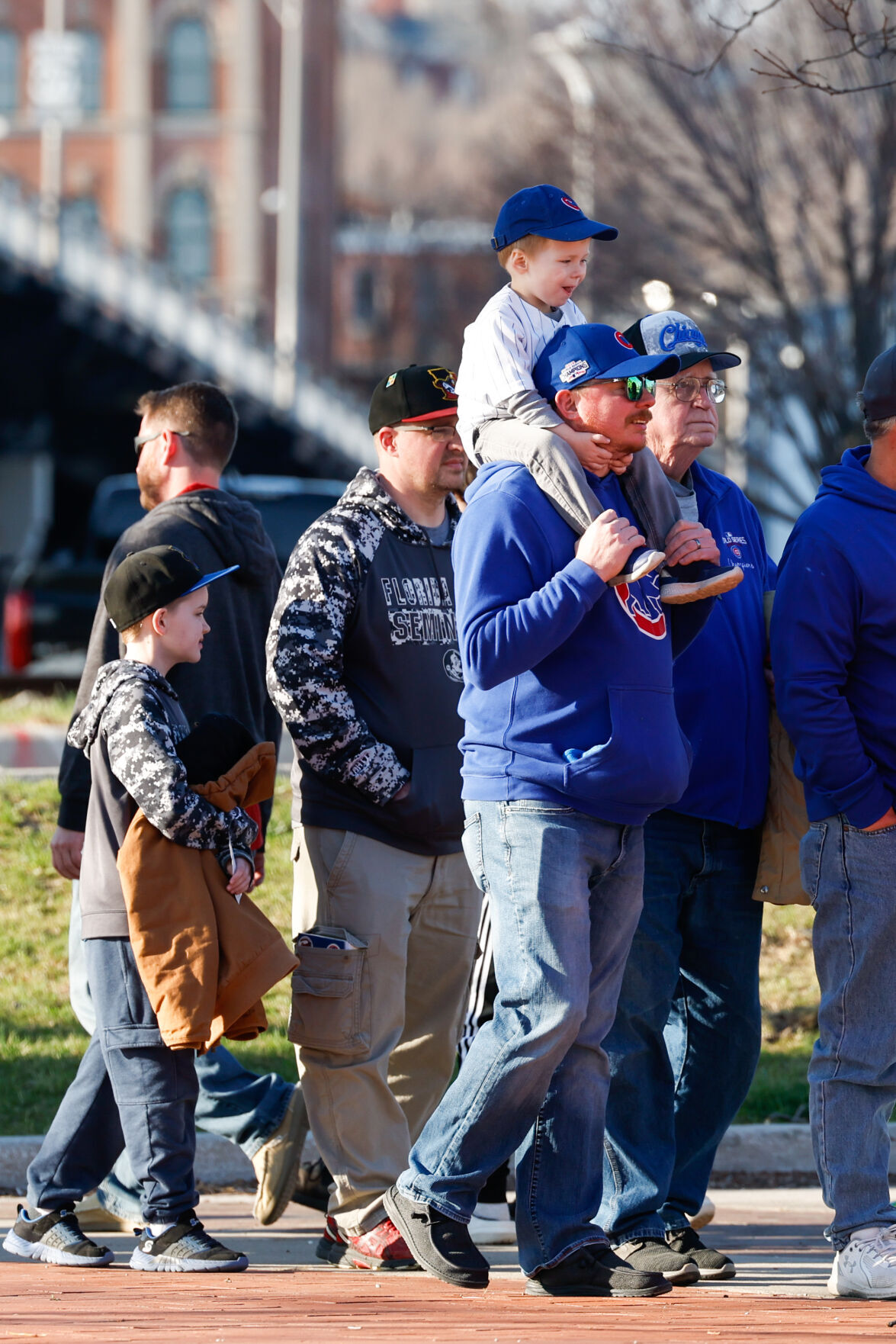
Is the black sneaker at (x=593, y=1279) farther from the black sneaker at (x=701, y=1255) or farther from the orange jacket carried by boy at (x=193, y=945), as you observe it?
the orange jacket carried by boy at (x=193, y=945)

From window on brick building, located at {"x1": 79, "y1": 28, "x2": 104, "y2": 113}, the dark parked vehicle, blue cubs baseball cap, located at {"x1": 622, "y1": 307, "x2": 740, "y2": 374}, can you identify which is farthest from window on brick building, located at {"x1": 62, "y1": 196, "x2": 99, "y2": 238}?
blue cubs baseball cap, located at {"x1": 622, "y1": 307, "x2": 740, "y2": 374}

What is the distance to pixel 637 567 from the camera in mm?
3855

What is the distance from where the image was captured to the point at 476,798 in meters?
4.05

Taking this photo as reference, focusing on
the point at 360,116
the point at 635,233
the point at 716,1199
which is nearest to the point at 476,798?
the point at 716,1199

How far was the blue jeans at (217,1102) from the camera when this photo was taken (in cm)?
511

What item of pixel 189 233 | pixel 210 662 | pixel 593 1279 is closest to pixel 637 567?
pixel 593 1279

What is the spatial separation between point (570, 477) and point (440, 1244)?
67.8 inches

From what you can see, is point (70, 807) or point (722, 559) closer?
point (722, 559)

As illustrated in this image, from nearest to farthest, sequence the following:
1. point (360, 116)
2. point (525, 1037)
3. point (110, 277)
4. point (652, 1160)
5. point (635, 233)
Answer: point (525, 1037) < point (652, 1160) < point (635, 233) < point (110, 277) < point (360, 116)

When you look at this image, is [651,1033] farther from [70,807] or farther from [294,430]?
[294,430]

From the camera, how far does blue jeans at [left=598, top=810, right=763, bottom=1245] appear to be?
4461 millimetres

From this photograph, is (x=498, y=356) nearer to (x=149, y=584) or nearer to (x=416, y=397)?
(x=416, y=397)

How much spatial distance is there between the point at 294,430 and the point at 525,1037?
1276 inches

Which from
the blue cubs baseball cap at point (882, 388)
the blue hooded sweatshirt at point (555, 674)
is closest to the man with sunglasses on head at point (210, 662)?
the blue hooded sweatshirt at point (555, 674)
